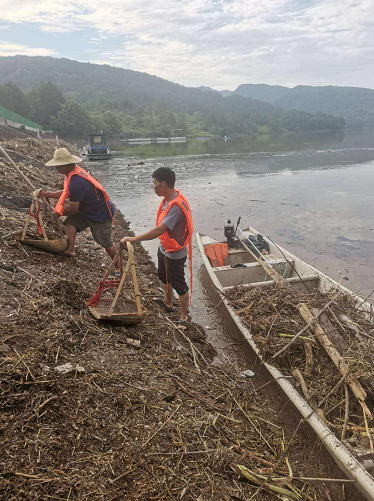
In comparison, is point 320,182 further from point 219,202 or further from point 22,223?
point 22,223

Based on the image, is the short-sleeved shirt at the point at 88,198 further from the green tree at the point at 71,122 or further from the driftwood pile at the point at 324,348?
the green tree at the point at 71,122

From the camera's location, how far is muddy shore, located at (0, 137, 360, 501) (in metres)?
2.51

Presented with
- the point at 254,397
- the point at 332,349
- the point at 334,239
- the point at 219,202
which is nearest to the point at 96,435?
the point at 254,397

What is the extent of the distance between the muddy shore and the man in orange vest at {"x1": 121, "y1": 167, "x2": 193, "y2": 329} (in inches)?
36.2

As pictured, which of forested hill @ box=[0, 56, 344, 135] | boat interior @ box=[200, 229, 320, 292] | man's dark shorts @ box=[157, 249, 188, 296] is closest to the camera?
man's dark shorts @ box=[157, 249, 188, 296]

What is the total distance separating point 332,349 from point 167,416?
2.68 m

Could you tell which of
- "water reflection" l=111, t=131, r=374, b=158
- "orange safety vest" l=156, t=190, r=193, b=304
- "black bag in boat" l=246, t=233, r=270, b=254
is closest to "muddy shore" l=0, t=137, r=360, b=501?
"orange safety vest" l=156, t=190, r=193, b=304

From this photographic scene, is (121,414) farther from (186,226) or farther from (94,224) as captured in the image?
(94,224)

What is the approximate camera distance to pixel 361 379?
4.25 meters

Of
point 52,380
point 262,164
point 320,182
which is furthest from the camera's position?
point 262,164

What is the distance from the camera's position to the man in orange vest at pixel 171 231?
170 inches

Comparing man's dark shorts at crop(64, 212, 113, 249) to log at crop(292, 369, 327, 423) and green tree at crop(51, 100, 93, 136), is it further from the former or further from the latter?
green tree at crop(51, 100, 93, 136)

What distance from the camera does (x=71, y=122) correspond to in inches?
3095

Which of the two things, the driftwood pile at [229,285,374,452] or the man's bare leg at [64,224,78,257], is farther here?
the man's bare leg at [64,224,78,257]
